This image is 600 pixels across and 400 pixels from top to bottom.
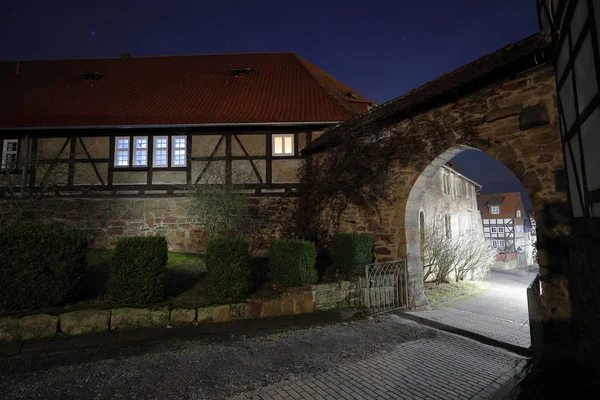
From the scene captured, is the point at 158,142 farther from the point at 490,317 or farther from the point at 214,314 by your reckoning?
the point at 490,317

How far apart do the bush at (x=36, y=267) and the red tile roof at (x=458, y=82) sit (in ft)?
22.9

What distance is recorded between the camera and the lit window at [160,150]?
1166 centimetres

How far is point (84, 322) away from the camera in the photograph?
5.07 meters

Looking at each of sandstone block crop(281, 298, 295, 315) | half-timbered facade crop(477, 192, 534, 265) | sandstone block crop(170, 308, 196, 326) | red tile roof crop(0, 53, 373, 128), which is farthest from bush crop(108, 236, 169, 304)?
half-timbered facade crop(477, 192, 534, 265)

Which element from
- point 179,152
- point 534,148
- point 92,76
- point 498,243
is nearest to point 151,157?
point 179,152

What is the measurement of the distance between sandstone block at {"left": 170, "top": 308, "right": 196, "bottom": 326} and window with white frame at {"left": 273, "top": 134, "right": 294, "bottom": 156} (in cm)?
718

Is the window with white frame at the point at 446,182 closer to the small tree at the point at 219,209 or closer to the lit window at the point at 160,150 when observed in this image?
the small tree at the point at 219,209

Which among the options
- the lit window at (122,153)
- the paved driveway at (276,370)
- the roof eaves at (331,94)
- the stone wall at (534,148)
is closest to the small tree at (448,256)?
the stone wall at (534,148)

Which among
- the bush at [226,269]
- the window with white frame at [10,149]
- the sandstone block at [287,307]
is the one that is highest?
the window with white frame at [10,149]

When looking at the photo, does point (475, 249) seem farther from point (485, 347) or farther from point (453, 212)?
point (485, 347)

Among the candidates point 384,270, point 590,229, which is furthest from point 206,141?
point 590,229

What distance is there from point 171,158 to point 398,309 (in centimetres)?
897

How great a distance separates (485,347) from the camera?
500cm

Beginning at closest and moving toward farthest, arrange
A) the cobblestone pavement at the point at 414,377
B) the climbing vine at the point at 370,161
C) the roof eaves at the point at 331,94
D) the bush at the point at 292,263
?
the cobblestone pavement at the point at 414,377 → the bush at the point at 292,263 → the climbing vine at the point at 370,161 → the roof eaves at the point at 331,94
